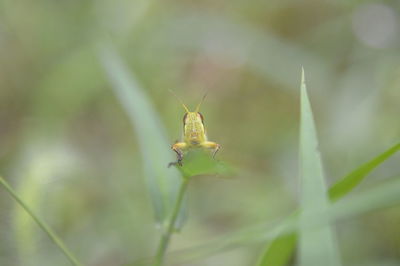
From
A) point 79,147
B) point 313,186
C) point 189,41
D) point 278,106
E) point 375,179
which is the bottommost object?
point 313,186

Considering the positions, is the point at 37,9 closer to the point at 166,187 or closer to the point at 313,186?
the point at 166,187

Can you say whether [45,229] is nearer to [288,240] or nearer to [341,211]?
[288,240]

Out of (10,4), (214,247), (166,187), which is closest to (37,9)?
(10,4)

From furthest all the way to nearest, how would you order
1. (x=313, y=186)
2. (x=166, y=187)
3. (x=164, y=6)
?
(x=164, y=6), (x=166, y=187), (x=313, y=186)

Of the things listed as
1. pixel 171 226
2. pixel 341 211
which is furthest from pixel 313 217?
pixel 171 226

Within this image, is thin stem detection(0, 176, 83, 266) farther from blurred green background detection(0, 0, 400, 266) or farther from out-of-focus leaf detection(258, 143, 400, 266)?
blurred green background detection(0, 0, 400, 266)

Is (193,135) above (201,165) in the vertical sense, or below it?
above
